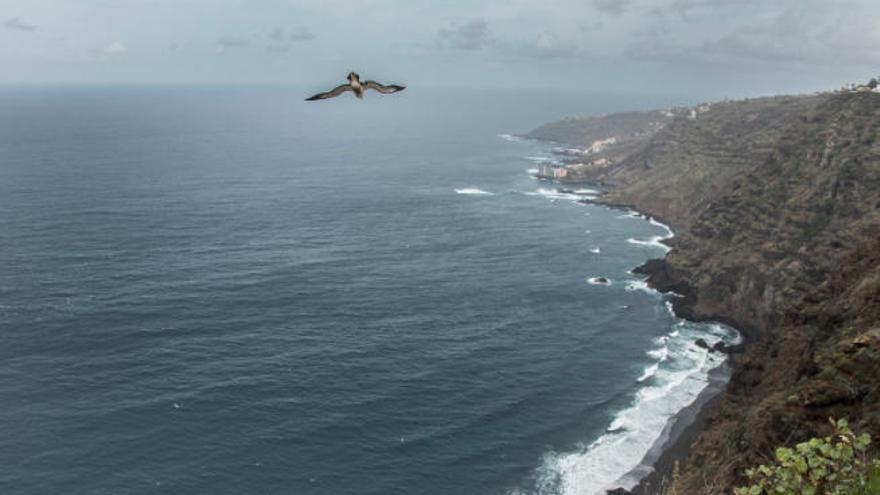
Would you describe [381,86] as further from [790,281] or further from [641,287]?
[641,287]

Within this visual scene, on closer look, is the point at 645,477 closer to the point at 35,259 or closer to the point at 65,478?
the point at 65,478

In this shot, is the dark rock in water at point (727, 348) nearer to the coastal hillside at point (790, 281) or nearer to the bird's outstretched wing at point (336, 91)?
the coastal hillside at point (790, 281)

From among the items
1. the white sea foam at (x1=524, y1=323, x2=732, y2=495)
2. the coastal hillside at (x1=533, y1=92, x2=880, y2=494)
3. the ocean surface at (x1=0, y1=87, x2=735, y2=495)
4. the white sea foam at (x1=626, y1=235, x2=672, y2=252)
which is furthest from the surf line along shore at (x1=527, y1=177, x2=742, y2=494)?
the white sea foam at (x1=626, y1=235, x2=672, y2=252)

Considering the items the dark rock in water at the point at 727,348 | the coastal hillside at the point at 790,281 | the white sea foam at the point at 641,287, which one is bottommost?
the dark rock in water at the point at 727,348

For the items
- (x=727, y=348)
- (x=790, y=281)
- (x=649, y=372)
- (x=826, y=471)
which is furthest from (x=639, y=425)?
(x=826, y=471)

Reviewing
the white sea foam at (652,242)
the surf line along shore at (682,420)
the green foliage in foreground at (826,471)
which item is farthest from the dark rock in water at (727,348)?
the green foliage in foreground at (826,471)

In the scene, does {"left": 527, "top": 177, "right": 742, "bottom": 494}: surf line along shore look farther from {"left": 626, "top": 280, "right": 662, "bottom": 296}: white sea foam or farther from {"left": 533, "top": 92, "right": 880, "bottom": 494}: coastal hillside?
{"left": 626, "top": 280, "right": 662, "bottom": 296}: white sea foam
